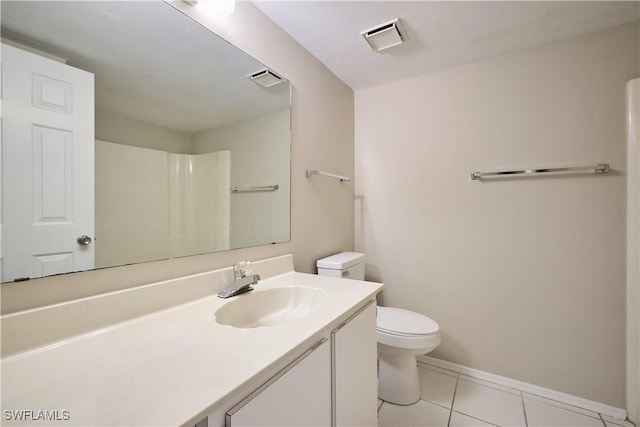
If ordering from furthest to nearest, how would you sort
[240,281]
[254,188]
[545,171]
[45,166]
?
[545,171] → [254,188] → [240,281] → [45,166]

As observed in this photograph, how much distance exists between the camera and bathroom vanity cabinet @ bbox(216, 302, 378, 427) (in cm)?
60

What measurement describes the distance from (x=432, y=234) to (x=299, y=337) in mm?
1533

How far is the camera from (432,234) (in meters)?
1.95

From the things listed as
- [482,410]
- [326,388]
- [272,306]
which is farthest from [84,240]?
[482,410]

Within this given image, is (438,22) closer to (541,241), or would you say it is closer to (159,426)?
(541,241)

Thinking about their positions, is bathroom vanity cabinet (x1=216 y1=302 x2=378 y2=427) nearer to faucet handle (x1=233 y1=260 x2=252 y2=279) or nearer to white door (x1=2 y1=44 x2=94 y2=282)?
faucet handle (x1=233 y1=260 x2=252 y2=279)

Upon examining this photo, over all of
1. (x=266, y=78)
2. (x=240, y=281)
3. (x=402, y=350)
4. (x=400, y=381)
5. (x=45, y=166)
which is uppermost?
(x=266, y=78)

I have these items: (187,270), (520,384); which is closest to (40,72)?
(187,270)

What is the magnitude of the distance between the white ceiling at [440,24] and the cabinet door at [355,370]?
1.47 metres

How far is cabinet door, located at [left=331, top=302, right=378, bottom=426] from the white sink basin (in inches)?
6.0

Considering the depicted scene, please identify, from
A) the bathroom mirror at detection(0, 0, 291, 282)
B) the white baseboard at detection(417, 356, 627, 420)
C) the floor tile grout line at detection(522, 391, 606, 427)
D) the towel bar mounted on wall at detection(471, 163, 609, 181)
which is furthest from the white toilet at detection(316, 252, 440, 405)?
the towel bar mounted on wall at detection(471, 163, 609, 181)

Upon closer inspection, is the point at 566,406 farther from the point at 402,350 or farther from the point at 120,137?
the point at 120,137

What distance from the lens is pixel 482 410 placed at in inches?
59.6

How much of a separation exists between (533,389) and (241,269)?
195 cm
